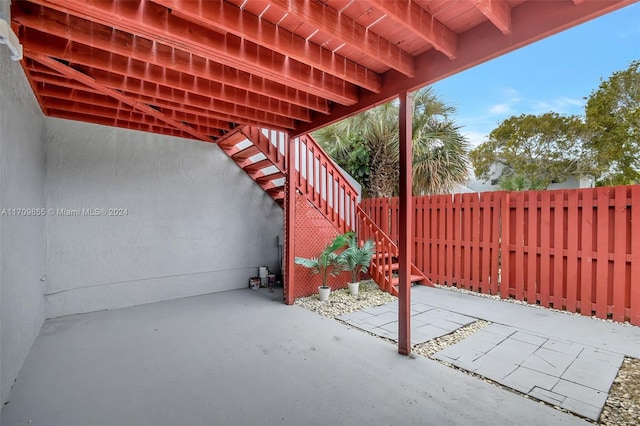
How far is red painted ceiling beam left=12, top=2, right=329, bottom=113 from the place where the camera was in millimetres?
2096

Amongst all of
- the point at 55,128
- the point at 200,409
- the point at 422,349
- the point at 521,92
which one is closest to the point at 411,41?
the point at 422,349

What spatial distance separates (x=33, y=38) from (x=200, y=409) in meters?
3.21

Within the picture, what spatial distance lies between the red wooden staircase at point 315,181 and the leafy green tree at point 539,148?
551cm

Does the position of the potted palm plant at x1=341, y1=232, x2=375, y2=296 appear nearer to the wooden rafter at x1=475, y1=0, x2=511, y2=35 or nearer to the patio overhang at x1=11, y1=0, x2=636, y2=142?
the patio overhang at x1=11, y1=0, x2=636, y2=142

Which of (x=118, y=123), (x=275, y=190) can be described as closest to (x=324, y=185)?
(x=275, y=190)

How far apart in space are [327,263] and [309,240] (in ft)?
1.84

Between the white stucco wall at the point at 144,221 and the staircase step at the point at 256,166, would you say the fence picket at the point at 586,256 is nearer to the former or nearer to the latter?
the staircase step at the point at 256,166

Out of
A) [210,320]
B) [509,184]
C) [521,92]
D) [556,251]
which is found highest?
[521,92]

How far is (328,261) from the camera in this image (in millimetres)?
4879

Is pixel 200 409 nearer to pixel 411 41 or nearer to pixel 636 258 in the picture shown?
pixel 411 41

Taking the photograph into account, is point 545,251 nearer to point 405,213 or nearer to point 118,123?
point 405,213

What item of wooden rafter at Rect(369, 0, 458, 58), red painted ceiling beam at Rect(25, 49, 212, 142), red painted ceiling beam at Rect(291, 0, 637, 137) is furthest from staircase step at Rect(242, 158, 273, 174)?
wooden rafter at Rect(369, 0, 458, 58)

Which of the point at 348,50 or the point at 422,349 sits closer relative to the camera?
the point at 348,50

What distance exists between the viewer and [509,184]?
6.99 m
